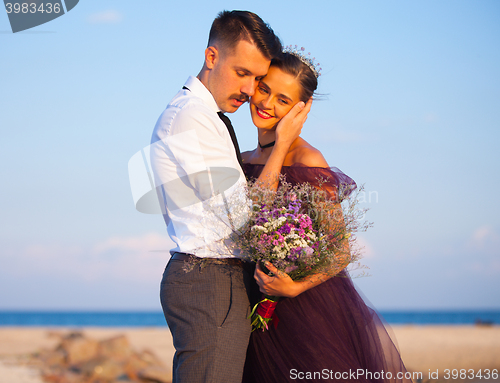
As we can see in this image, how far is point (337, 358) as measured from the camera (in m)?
2.60

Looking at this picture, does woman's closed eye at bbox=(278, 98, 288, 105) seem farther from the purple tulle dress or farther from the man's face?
the purple tulle dress

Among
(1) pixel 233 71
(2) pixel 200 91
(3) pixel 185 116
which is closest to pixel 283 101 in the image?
Answer: (1) pixel 233 71

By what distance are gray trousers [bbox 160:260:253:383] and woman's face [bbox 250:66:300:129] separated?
1467 millimetres

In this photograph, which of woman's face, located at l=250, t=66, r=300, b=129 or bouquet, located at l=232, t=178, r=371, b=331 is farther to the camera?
woman's face, located at l=250, t=66, r=300, b=129

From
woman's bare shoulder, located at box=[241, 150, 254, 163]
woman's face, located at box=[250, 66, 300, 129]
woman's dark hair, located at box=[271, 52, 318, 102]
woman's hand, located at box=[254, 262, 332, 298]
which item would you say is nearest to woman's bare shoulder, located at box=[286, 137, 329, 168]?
woman's face, located at box=[250, 66, 300, 129]

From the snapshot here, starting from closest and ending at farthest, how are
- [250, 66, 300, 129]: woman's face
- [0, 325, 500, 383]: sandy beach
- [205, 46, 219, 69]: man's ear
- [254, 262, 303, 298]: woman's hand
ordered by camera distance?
[254, 262, 303, 298]: woman's hand → [205, 46, 219, 69]: man's ear → [250, 66, 300, 129]: woman's face → [0, 325, 500, 383]: sandy beach

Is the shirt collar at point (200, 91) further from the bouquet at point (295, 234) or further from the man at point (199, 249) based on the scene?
the bouquet at point (295, 234)

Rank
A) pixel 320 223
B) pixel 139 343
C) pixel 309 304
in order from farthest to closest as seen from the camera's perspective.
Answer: pixel 139 343, pixel 309 304, pixel 320 223

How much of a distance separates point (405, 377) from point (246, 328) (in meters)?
1.20

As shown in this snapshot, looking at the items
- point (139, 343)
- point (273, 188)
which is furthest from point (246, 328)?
point (139, 343)

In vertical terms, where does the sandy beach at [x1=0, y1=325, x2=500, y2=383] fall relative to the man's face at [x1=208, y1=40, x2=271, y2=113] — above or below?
below

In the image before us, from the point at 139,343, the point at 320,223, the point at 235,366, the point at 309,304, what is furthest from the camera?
the point at 139,343

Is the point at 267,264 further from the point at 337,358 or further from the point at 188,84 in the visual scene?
the point at 188,84

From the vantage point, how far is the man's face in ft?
9.75
